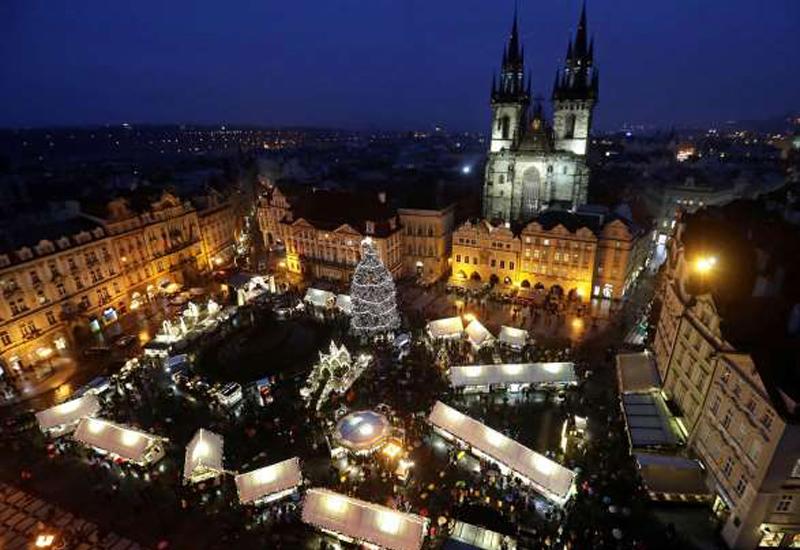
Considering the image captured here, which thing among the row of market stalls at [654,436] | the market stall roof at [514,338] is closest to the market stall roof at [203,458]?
the market stall roof at [514,338]

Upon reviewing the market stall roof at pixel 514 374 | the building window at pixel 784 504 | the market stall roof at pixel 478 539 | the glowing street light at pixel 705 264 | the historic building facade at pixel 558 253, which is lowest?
the market stall roof at pixel 478 539

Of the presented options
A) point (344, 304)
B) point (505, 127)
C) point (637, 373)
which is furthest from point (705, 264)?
point (505, 127)

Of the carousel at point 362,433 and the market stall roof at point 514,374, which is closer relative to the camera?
the carousel at point 362,433

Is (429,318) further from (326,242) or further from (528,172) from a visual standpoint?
Answer: (528,172)

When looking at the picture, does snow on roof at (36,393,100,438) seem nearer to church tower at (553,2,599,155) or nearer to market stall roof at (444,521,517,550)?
market stall roof at (444,521,517,550)

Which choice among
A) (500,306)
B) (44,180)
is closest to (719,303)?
(500,306)

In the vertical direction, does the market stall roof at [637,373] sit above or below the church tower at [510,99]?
below

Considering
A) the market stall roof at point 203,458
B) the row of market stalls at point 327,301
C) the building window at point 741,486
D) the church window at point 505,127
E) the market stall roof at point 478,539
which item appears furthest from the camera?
the church window at point 505,127

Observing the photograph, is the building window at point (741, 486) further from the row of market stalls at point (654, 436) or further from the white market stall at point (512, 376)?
the white market stall at point (512, 376)

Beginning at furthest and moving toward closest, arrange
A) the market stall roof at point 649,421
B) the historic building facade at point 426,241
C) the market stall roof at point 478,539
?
1. the historic building facade at point 426,241
2. the market stall roof at point 649,421
3. the market stall roof at point 478,539

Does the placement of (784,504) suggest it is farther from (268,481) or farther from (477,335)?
(268,481)
